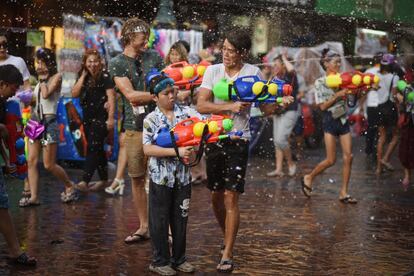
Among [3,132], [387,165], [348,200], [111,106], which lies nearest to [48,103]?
[111,106]

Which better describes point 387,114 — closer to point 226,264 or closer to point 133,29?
point 133,29

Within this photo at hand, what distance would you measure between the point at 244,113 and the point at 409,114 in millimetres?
6192

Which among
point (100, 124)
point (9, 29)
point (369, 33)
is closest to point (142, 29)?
point (100, 124)

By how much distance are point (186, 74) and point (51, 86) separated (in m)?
2.95

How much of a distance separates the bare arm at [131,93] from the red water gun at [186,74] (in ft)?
0.97

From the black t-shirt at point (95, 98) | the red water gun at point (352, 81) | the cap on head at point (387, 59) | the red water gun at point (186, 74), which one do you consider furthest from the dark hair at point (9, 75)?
the cap on head at point (387, 59)

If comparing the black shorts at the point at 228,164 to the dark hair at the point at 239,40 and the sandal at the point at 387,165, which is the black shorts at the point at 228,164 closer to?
the dark hair at the point at 239,40

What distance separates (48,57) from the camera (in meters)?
9.83

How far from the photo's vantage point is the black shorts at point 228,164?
263 inches

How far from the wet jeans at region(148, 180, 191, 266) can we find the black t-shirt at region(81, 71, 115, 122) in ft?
14.3

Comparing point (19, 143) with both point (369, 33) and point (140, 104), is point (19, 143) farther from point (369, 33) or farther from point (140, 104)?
point (369, 33)

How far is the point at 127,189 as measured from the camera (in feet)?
36.9

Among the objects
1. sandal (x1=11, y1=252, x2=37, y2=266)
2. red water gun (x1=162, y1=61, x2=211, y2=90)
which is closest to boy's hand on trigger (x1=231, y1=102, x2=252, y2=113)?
red water gun (x1=162, y1=61, x2=211, y2=90)

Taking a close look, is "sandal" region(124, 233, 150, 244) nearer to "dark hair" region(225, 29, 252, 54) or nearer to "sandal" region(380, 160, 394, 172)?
"dark hair" region(225, 29, 252, 54)
